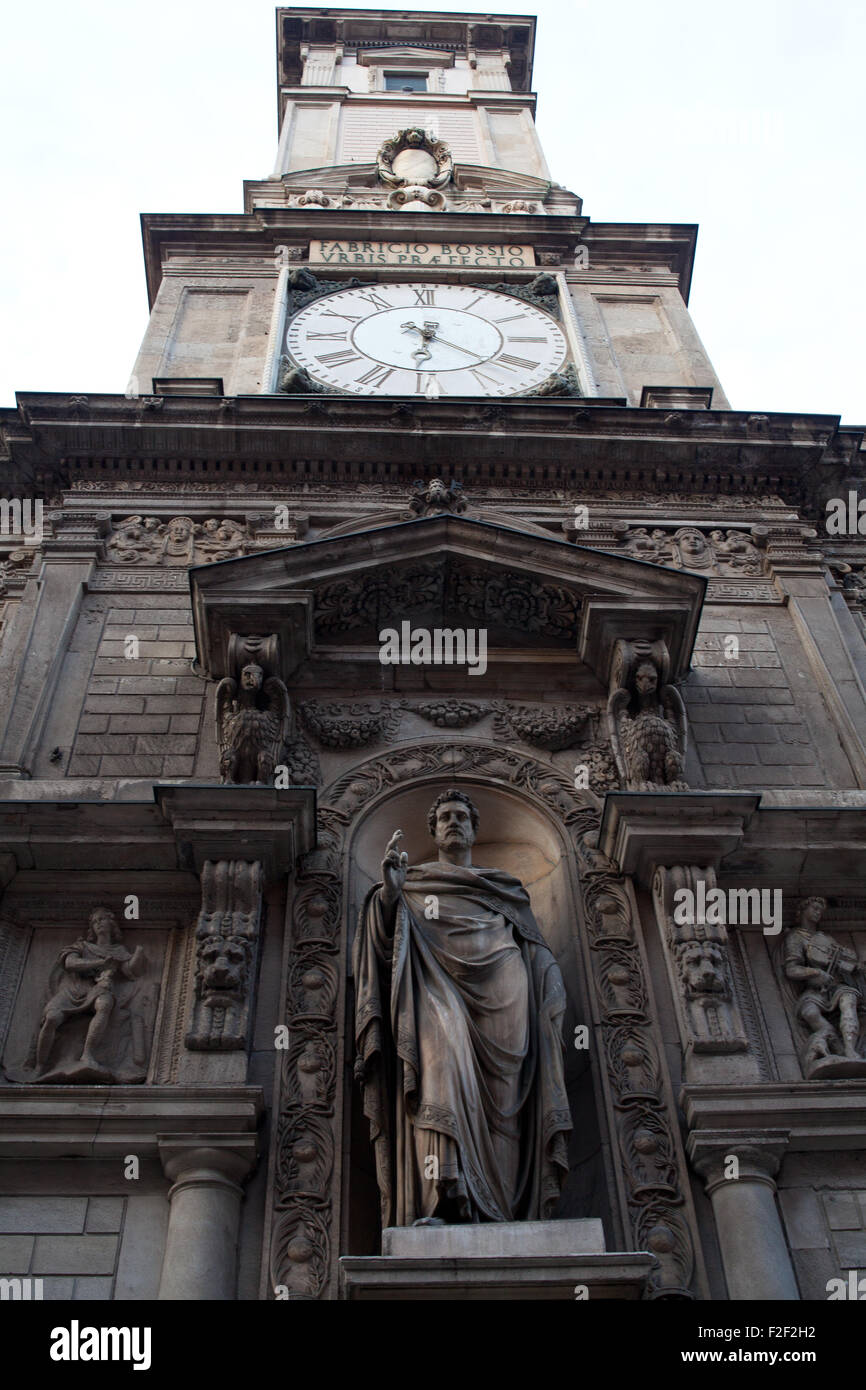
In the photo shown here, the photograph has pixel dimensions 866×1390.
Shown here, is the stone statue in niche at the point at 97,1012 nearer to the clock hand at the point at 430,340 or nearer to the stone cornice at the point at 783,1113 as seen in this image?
the stone cornice at the point at 783,1113

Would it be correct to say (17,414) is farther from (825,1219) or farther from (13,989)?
(825,1219)

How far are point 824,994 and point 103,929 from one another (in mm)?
4538

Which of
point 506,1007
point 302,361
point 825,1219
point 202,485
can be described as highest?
point 302,361

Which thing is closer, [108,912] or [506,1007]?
[506,1007]

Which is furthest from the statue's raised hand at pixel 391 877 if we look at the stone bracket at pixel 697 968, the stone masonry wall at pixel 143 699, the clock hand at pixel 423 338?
the clock hand at pixel 423 338

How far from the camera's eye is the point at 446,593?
446 inches

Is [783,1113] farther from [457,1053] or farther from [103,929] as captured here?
[103,929]

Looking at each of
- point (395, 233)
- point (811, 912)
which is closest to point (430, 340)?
point (395, 233)

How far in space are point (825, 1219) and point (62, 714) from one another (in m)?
6.34

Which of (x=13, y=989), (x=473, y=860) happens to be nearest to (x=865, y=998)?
(x=473, y=860)

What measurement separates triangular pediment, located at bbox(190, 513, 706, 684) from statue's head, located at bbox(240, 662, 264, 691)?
1.34ft

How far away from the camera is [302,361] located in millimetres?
15562

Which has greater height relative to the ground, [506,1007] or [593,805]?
[593,805]

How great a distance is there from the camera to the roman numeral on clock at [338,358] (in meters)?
15.5
